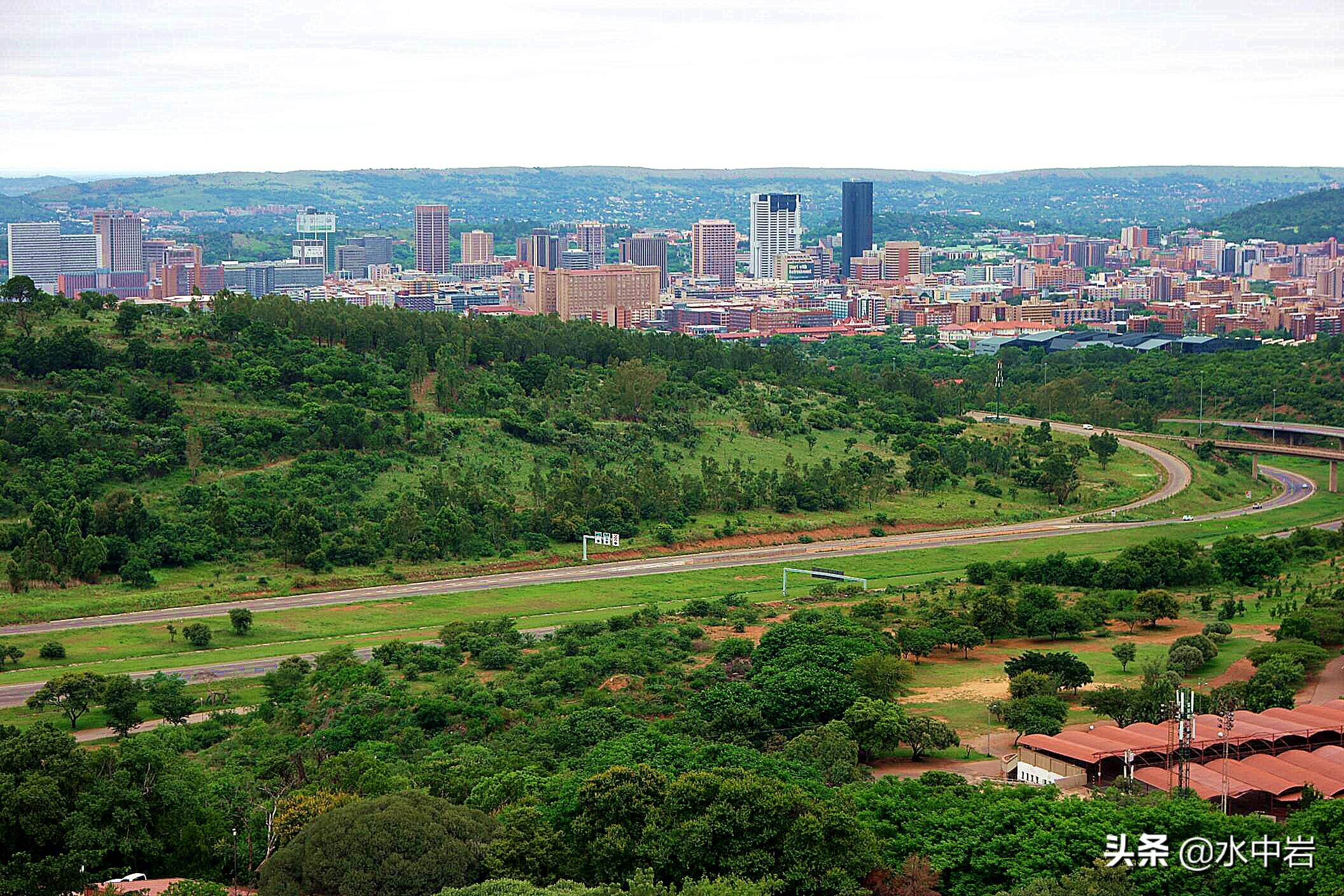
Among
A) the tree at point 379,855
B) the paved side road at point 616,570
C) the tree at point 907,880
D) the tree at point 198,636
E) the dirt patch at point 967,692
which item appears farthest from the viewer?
the paved side road at point 616,570

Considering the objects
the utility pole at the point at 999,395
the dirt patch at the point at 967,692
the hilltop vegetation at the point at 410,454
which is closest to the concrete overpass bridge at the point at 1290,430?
the hilltop vegetation at the point at 410,454

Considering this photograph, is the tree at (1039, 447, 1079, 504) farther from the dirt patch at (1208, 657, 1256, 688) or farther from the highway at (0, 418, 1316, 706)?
the dirt patch at (1208, 657, 1256, 688)

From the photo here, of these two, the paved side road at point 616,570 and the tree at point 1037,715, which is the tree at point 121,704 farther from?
the tree at point 1037,715

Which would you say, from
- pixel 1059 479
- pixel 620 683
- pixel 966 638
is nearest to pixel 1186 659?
pixel 966 638

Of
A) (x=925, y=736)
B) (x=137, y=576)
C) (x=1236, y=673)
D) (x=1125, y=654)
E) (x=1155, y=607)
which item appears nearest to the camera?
(x=925, y=736)

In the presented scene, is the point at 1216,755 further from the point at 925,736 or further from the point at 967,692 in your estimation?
the point at 967,692

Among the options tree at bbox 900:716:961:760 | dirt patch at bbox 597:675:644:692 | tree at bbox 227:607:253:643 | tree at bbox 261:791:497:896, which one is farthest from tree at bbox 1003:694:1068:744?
tree at bbox 227:607:253:643
